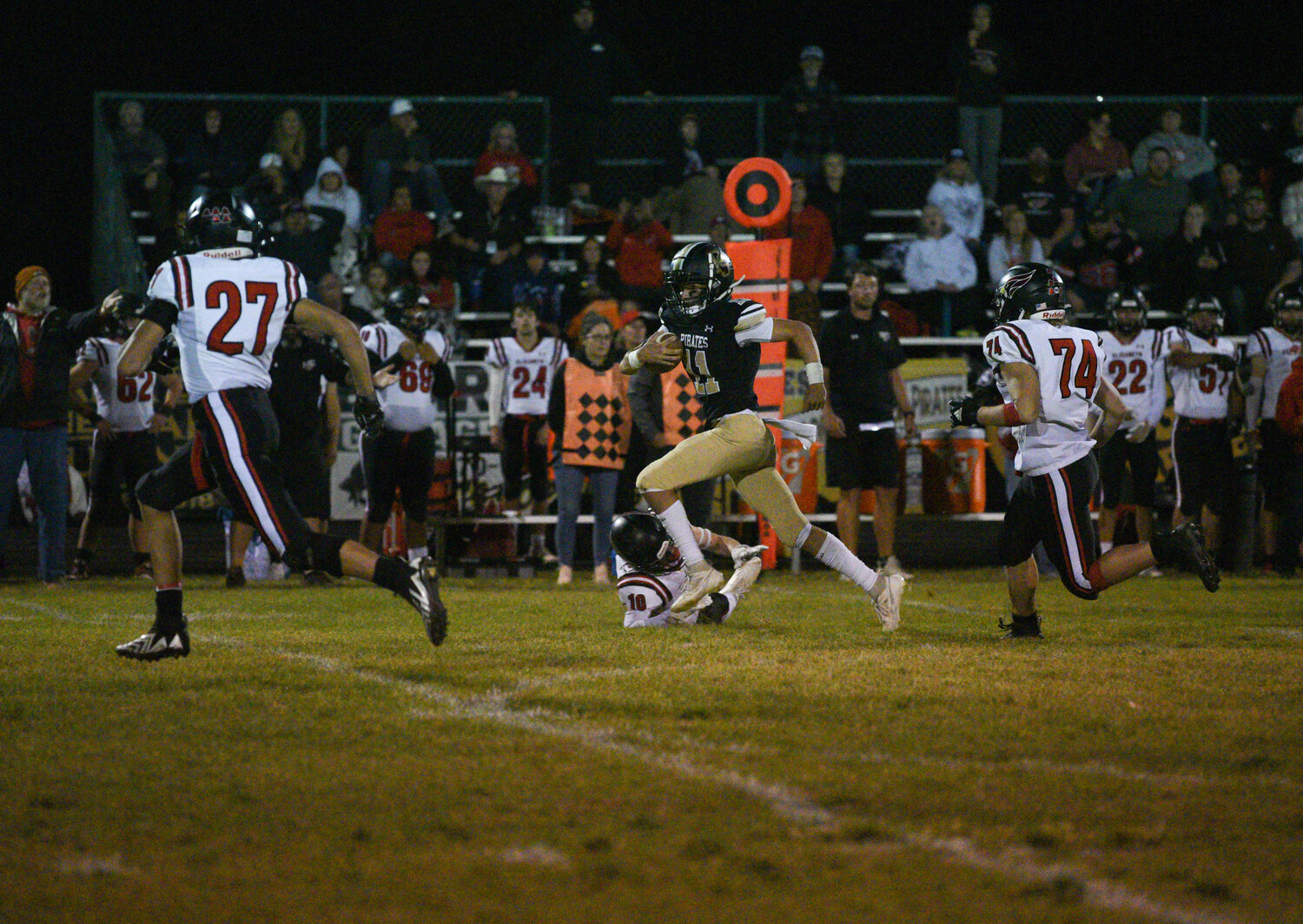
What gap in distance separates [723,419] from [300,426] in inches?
177

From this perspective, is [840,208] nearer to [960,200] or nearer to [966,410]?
[960,200]

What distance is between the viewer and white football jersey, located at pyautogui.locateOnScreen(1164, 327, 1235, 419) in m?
11.2

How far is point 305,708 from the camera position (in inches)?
196

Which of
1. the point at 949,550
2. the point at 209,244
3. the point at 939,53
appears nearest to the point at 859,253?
the point at 949,550

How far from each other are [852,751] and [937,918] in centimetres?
146

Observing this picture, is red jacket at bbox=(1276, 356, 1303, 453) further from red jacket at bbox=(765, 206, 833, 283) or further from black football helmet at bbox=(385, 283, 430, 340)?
black football helmet at bbox=(385, 283, 430, 340)

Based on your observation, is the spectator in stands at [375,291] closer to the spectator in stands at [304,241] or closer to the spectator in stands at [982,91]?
the spectator in stands at [304,241]

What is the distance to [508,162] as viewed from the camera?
604 inches

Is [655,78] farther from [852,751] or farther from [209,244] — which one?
[852,751]

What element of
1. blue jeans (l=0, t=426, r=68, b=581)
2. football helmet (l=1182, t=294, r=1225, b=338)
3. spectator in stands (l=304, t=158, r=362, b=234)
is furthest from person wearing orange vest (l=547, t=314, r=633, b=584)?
spectator in stands (l=304, t=158, r=362, b=234)

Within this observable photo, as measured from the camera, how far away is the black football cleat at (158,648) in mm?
6172

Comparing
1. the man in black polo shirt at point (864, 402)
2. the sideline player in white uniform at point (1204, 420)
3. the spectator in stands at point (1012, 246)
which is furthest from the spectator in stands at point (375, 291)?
the sideline player in white uniform at point (1204, 420)

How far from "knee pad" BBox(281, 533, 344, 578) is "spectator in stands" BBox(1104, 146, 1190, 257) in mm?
11432

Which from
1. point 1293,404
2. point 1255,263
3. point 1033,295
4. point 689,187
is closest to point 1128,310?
point 1293,404
